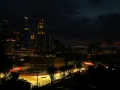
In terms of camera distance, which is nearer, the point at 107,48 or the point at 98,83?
the point at 98,83

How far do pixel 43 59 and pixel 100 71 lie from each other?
37.0 meters

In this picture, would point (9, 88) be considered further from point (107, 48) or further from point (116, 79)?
point (107, 48)

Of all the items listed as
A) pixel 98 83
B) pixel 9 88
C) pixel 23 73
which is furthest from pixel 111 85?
pixel 23 73

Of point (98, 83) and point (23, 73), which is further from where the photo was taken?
point (23, 73)

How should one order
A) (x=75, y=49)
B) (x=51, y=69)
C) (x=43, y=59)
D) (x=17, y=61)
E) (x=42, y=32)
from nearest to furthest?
1. (x=51, y=69)
2. (x=43, y=59)
3. (x=17, y=61)
4. (x=75, y=49)
5. (x=42, y=32)

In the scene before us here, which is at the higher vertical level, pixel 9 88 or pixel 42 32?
pixel 42 32

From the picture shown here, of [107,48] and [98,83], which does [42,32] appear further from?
[98,83]

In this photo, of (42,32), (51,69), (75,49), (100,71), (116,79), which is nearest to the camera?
(116,79)

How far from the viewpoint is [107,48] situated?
139750mm

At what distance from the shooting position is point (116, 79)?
29.2m

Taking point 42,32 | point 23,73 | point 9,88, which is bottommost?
point 23,73

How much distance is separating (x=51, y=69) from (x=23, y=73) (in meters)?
17.1

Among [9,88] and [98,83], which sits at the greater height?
[9,88]

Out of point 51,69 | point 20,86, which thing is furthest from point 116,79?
point 20,86
